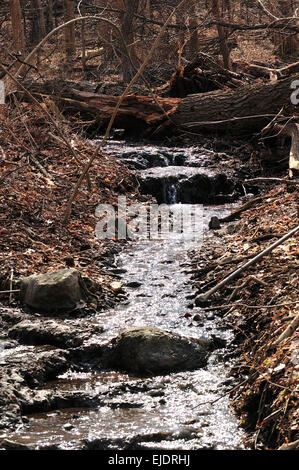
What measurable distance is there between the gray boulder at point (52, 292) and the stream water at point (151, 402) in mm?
351

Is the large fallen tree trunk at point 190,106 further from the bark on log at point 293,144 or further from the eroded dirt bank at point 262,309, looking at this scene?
→ the eroded dirt bank at point 262,309

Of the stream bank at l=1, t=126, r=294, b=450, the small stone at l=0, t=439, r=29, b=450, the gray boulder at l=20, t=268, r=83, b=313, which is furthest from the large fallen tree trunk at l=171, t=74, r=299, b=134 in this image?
the small stone at l=0, t=439, r=29, b=450

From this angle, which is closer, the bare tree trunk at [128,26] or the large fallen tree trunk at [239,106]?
the large fallen tree trunk at [239,106]

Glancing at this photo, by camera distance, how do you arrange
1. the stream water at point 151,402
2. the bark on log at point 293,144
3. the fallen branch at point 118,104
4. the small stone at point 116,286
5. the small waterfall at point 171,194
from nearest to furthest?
the stream water at point 151,402, the fallen branch at point 118,104, the small stone at point 116,286, the bark on log at point 293,144, the small waterfall at point 171,194

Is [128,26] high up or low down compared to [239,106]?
up

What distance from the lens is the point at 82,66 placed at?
63.7ft

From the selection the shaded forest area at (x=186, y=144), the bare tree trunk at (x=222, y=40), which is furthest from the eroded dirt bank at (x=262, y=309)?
the bare tree trunk at (x=222, y=40)

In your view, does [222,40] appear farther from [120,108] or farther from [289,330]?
[289,330]

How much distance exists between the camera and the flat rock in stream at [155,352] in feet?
14.7

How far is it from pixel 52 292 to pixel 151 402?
6.02 ft

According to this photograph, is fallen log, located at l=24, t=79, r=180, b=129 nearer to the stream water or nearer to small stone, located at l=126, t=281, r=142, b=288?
small stone, located at l=126, t=281, r=142, b=288

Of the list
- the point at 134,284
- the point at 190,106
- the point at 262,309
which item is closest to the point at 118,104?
the point at 134,284

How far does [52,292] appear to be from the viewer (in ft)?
18.0
